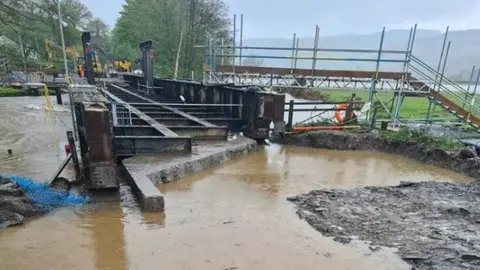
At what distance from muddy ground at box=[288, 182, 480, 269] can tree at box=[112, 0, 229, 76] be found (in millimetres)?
37573

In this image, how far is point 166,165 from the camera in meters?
7.62

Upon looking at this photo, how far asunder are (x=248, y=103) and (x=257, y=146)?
5.95 ft

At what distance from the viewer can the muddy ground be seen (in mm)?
4391

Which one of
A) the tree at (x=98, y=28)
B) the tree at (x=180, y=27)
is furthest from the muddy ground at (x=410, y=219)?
the tree at (x=98, y=28)

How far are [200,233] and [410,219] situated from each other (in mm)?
3484

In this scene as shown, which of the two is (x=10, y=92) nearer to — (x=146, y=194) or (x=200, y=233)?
(x=146, y=194)

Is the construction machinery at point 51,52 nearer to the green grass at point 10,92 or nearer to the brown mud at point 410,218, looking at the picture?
the green grass at point 10,92

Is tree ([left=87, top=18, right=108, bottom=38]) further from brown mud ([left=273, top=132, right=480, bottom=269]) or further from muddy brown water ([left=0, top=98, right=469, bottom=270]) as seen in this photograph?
brown mud ([left=273, top=132, right=480, bottom=269])

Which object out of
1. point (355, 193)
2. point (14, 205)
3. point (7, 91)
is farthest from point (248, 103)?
point (7, 91)

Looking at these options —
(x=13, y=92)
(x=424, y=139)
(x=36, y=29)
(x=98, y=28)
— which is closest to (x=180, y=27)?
(x=13, y=92)

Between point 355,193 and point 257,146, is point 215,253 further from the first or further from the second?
point 257,146

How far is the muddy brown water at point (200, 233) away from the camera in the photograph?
13.8 feet

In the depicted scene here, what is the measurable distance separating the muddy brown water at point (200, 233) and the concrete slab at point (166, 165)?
21 cm

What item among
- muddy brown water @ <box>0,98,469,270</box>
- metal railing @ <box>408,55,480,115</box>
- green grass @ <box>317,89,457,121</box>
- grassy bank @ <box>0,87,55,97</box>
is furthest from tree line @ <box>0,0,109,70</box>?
metal railing @ <box>408,55,480,115</box>
